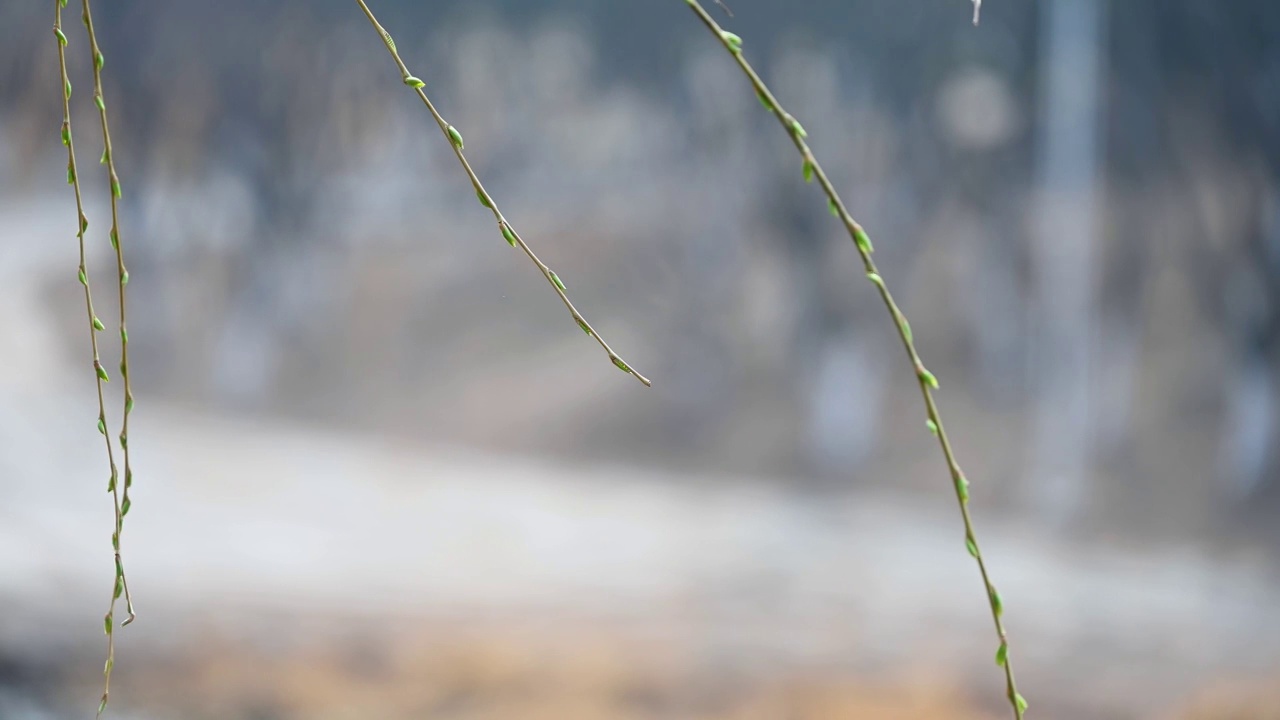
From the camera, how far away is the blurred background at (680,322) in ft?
8.20

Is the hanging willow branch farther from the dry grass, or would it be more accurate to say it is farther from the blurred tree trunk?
the blurred tree trunk

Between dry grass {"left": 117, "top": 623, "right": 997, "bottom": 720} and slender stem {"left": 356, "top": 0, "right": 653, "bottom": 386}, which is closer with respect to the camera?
slender stem {"left": 356, "top": 0, "right": 653, "bottom": 386}

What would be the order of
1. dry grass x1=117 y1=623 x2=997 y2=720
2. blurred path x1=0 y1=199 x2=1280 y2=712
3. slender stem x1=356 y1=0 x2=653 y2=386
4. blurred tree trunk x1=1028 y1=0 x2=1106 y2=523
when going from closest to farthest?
slender stem x1=356 y1=0 x2=653 y2=386
dry grass x1=117 y1=623 x2=997 y2=720
blurred path x1=0 y1=199 x2=1280 y2=712
blurred tree trunk x1=1028 y1=0 x2=1106 y2=523

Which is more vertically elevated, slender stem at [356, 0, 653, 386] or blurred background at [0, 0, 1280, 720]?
blurred background at [0, 0, 1280, 720]

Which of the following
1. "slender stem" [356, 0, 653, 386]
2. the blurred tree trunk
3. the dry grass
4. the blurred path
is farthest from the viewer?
the blurred tree trunk

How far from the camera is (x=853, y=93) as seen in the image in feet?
8.87

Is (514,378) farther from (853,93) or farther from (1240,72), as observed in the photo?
(1240,72)

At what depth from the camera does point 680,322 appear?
108 inches

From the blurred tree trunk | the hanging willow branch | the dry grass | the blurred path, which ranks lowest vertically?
the hanging willow branch

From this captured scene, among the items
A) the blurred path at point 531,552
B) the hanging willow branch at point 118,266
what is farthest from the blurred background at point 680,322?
the hanging willow branch at point 118,266

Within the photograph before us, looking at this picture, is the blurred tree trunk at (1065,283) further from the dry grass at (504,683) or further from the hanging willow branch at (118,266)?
the hanging willow branch at (118,266)

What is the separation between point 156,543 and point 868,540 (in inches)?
63.3

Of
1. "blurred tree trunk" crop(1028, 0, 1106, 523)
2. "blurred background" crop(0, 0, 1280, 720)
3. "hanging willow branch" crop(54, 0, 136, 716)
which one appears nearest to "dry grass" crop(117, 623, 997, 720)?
"blurred background" crop(0, 0, 1280, 720)

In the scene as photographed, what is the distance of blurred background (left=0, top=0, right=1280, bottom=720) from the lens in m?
2.50
